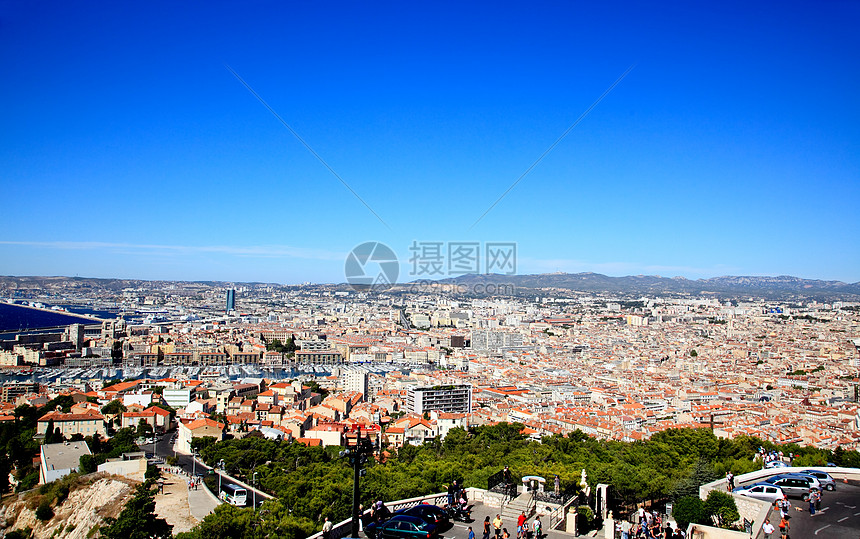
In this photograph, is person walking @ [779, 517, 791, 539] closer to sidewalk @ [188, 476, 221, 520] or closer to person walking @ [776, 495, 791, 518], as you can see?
Answer: person walking @ [776, 495, 791, 518]

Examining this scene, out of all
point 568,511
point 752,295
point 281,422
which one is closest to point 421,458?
point 568,511

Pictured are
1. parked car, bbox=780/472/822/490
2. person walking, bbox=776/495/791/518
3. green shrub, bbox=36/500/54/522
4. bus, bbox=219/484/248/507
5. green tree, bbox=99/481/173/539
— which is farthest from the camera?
green shrub, bbox=36/500/54/522

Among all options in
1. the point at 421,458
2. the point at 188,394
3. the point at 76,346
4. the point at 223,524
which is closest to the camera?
the point at 223,524

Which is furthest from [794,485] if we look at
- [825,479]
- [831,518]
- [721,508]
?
[721,508]

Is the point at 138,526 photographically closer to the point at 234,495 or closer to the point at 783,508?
the point at 234,495

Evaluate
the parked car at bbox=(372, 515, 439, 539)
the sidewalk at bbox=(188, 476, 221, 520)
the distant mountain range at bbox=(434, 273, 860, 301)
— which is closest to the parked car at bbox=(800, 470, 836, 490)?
the parked car at bbox=(372, 515, 439, 539)

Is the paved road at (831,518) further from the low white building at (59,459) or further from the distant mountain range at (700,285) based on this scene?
the distant mountain range at (700,285)

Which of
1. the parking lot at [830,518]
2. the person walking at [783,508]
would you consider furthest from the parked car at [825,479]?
the person walking at [783,508]

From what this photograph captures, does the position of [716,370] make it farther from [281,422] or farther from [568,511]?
[568,511]
